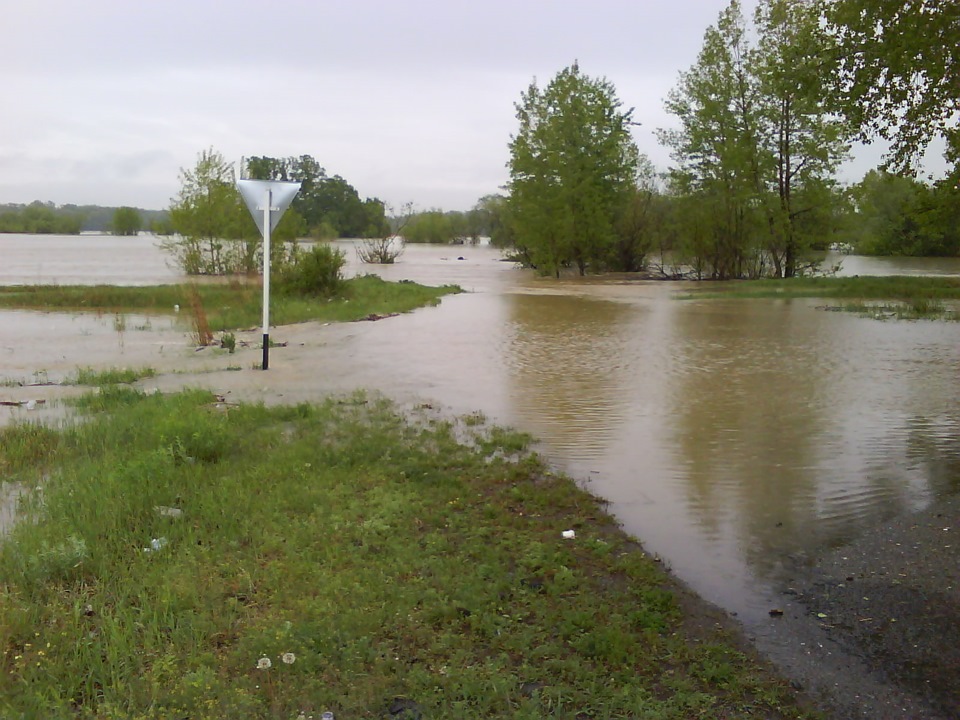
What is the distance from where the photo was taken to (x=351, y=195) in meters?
121

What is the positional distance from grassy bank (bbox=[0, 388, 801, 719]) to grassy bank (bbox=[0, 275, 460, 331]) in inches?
550

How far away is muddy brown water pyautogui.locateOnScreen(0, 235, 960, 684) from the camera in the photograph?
21.7 feet

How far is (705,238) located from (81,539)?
42.0m

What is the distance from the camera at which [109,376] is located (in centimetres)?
1240

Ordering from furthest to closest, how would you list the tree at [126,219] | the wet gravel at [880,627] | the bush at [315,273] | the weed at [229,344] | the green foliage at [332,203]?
the tree at [126,219]
the green foliage at [332,203]
the bush at [315,273]
the weed at [229,344]
the wet gravel at [880,627]

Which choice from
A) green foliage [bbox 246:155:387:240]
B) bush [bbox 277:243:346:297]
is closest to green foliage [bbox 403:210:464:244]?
green foliage [bbox 246:155:387:240]

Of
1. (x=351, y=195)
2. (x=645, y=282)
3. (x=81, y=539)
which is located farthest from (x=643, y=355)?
(x=351, y=195)

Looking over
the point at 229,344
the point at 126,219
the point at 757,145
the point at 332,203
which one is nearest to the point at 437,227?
the point at 332,203

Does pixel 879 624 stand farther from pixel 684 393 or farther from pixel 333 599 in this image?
pixel 684 393

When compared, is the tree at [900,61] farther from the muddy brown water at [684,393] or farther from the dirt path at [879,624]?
the dirt path at [879,624]

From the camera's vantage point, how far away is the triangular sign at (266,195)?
12141mm

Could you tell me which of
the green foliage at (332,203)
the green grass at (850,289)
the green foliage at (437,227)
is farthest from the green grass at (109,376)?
the green foliage at (437,227)

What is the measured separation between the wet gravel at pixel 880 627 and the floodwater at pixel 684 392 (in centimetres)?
22

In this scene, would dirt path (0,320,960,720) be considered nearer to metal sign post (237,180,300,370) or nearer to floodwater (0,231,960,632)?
floodwater (0,231,960,632)
